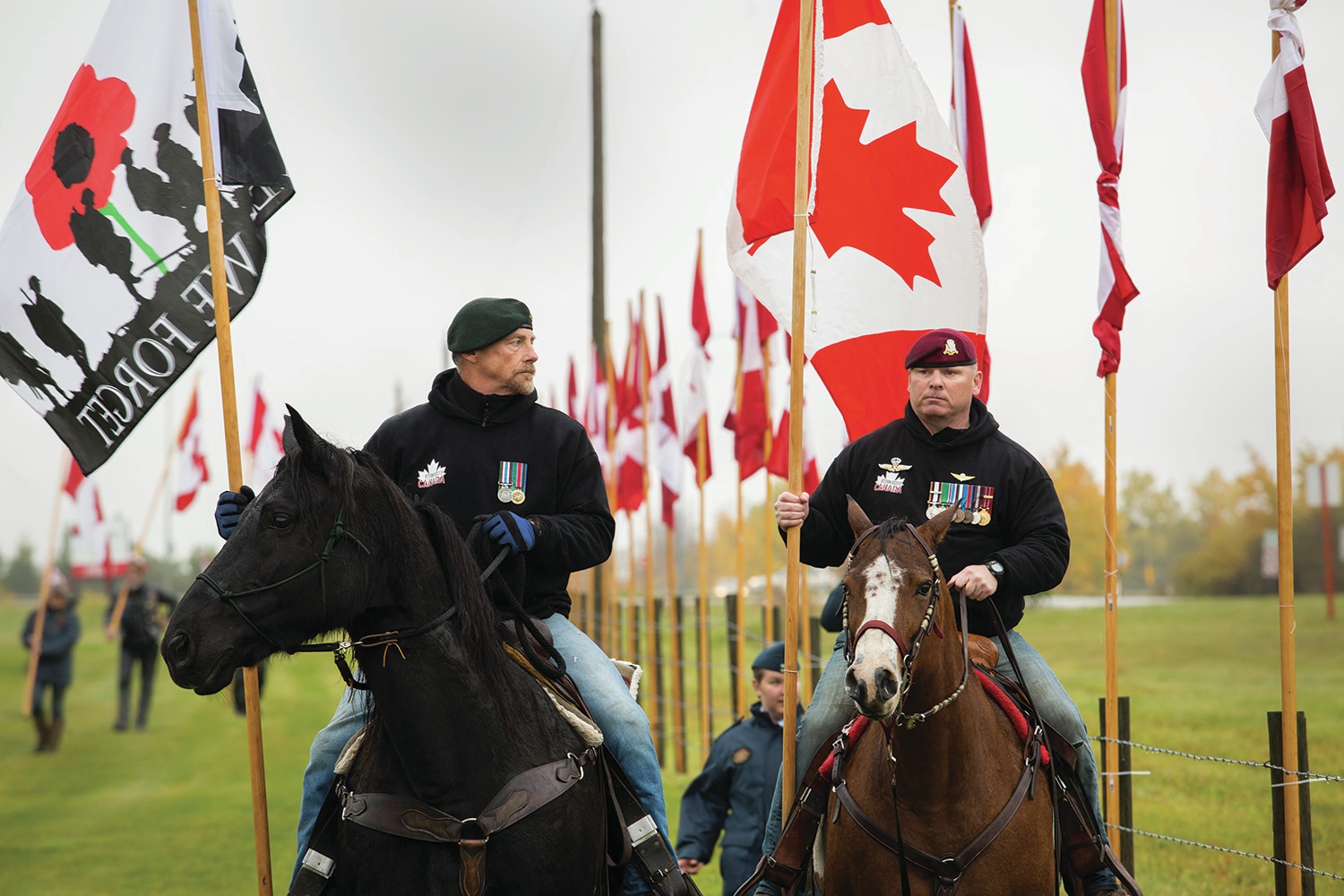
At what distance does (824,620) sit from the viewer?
5.80 m

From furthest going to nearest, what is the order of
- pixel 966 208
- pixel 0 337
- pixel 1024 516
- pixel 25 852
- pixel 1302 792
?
pixel 25 852, pixel 966 208, pixel 1302 792, pixel 0 337, pixel 1024 516

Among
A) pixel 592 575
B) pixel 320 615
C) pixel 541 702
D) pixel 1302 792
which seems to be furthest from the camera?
pixel 592 575

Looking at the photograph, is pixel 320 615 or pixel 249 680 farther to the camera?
pixel 249 680

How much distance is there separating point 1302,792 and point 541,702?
4472mm

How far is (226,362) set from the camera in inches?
239

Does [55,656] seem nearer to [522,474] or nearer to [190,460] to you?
[190,460]

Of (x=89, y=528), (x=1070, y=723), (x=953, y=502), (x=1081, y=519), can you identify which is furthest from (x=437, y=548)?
(x=1081, y=519)

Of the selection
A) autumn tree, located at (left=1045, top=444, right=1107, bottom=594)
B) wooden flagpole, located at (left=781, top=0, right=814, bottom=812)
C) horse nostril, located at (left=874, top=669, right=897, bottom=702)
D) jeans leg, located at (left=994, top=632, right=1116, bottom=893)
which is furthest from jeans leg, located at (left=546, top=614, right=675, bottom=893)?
autumn tree, located at (left=1045, top=444, right=1107, bottom=594)

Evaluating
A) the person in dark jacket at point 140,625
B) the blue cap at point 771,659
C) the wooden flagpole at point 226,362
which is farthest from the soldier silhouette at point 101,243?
the person in dark jacket at point 140,625

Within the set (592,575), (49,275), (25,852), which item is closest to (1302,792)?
(49,275)

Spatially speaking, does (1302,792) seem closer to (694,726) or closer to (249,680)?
(249,680)

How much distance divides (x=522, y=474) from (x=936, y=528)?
176 centimetres

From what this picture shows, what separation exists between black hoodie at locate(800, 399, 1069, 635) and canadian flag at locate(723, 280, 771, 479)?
929cm

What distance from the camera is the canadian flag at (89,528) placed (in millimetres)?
26578
